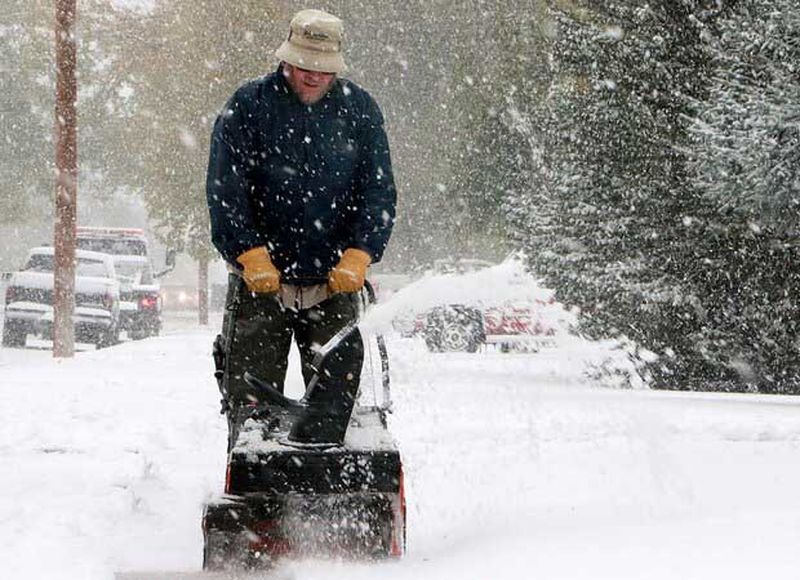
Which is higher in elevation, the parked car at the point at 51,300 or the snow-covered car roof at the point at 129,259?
the snow-covered car roof at the point at 129,259

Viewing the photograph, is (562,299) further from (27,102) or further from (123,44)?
(27,102)

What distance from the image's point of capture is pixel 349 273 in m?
4.33

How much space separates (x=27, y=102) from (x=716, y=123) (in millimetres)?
33370

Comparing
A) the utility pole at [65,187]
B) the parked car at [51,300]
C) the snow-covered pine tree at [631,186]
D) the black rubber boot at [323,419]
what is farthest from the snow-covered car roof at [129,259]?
the black rubber boot at [323,419]

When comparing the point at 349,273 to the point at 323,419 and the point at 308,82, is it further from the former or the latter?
the point at 308,82

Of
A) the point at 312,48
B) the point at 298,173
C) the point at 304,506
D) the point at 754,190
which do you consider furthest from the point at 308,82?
the point at 754,190

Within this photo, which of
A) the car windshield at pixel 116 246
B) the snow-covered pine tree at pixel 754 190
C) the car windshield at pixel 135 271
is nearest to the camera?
the snow-covered pine tree at pixel 754 190

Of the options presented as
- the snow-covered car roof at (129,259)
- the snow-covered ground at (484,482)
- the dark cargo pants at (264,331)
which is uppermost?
the snow-covered car roof at (129,259)

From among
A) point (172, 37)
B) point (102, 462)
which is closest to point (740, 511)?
point (102, 462)

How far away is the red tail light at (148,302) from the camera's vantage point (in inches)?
1016

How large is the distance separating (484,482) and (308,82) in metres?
2.65

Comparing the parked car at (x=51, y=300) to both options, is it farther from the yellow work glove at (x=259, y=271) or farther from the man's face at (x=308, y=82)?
the yellow work glove at (x=259, y=271)

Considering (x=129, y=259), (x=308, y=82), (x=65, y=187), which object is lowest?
(x=308, y=82)

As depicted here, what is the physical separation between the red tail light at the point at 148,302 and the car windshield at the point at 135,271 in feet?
1.37
